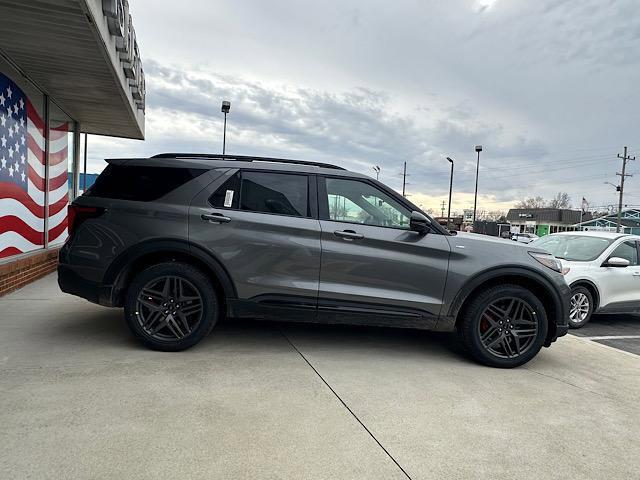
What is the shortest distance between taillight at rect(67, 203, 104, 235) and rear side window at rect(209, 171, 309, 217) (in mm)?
1102

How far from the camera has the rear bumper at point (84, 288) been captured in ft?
14.1

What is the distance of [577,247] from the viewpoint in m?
8.07

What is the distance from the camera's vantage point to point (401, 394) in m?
3.66

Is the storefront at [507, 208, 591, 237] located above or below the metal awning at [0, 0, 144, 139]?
above

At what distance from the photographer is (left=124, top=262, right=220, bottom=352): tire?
4.23 m

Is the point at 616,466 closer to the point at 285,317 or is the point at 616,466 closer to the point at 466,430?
the point at 466,430

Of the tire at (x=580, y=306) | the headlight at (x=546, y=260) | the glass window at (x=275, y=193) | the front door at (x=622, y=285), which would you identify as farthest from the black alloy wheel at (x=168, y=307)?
the front door at (x=622, y=285)

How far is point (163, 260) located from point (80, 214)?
927 mm

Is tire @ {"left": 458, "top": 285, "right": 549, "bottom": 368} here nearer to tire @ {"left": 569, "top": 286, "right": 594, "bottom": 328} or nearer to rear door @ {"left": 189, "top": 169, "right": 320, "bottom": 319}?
rear door @ {"left": 189, "top": 169, "right": 320, "bottom": 319}

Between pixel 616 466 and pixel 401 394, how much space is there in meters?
1.46

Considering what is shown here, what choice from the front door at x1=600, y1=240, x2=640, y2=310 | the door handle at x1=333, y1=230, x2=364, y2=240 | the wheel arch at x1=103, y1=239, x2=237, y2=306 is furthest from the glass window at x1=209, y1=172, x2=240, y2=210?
the front door at x1=600, y1=240, x2=640, y2=310

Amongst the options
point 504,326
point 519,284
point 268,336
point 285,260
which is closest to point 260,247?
point 285,260

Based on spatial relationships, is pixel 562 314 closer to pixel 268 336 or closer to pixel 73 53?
pixel 268 336

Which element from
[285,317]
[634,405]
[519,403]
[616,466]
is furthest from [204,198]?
[634,405]
